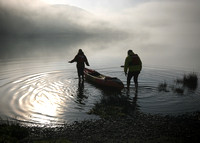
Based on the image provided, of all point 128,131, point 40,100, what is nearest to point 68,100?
point 40,100

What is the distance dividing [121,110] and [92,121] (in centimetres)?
222

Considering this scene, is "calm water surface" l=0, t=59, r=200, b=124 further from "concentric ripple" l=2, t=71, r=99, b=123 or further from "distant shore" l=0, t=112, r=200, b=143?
"distant shore" l=0, t=112, r=200, b=143

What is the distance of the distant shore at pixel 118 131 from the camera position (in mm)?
6973

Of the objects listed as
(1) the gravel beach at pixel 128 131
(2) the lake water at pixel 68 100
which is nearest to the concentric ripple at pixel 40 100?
(2) the lake water at pixel 68 100

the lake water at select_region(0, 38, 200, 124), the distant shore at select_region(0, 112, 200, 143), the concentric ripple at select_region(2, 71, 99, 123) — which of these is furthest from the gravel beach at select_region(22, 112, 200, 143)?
the concentric ripple at select_region(2, 71, 99, 123)

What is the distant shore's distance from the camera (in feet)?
22.9

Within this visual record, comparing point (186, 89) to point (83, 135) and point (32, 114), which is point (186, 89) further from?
point (32, 114)

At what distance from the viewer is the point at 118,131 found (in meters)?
7.75

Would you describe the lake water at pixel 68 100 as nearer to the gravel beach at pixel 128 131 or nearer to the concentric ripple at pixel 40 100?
the concentric ripple at pixel 40 100

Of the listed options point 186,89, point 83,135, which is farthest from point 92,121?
point 186,89

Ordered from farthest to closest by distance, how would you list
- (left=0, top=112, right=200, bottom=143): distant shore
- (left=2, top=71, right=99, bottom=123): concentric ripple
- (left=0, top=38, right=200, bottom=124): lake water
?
(left=0, top=38, right=200, bottom=124): lake water < (left=2, top=71, right=99, bottom=123): concentric ripple < (left=0, top=112, right=200, bottom=143): distant shore

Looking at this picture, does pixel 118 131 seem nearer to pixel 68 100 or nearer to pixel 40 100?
pixel 68 100

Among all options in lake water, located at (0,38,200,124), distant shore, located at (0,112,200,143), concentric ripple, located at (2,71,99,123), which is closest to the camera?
distant shore, located at (0,112,200,143)

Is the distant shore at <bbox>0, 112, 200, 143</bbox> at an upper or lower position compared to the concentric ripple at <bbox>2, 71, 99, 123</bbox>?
lower
